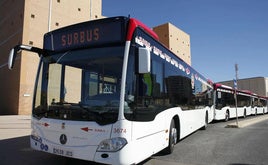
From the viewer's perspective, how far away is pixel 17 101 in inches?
1074

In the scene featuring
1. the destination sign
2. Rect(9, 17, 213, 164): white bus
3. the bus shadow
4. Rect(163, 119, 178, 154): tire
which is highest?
the destination sign

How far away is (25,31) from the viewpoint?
1070 inches

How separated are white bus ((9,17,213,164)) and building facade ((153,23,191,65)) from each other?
42.6 meters

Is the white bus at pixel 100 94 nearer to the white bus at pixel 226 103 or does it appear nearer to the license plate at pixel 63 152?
the license plate at pixel 63 152

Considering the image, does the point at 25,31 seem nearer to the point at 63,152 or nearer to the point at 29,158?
the point at 29,158

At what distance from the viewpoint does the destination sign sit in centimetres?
459

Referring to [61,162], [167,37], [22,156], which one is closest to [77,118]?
[61,162]

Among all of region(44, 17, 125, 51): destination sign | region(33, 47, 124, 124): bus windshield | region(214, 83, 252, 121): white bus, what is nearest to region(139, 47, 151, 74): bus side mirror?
region(33, 47, 124, 124): bus windshield

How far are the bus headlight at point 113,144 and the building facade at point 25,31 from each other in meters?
25.6

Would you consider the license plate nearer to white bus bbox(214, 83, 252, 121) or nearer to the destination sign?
the destination sign

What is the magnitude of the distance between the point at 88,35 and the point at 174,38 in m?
47.2

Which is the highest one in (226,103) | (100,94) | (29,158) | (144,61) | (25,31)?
(25,31)

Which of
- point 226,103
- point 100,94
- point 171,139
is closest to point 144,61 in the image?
point 100,94

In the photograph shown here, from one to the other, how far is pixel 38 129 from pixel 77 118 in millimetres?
1137
